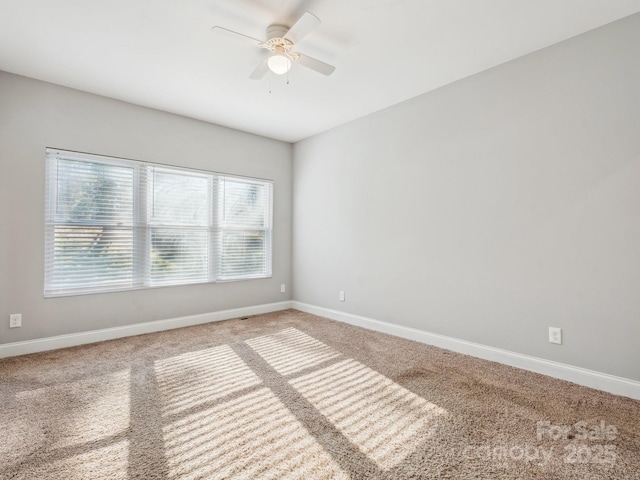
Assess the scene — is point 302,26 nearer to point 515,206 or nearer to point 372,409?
point 515,206

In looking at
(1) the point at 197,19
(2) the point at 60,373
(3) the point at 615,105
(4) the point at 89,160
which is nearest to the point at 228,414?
(2) the point at 60,373

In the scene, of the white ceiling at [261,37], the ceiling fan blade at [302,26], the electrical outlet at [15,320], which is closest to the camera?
the ceiling fan blade at [302,26]

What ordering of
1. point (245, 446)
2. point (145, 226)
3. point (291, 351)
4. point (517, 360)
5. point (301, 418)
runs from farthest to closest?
1. point (145, 226)
2. point (291, 351)
3. point (517, 360)
4. point (301, 418)
5. point (245, 446)

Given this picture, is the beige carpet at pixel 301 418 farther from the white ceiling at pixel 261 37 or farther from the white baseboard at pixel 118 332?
the white ceiling at pixel 261 37

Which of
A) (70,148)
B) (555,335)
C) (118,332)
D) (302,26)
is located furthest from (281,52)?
(118,332)

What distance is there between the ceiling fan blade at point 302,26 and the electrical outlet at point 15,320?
3457mm

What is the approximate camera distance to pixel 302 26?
2094mm

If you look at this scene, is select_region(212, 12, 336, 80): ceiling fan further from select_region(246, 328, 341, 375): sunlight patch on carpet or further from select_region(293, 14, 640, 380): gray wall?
select_region(246, 328, 341, 375): sunlight patch on carpet

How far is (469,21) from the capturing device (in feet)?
7.59

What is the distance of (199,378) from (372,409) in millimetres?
1368

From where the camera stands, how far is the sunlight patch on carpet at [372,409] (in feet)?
5.59

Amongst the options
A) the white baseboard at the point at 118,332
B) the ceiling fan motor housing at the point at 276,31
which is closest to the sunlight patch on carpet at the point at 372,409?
the white baseboard at the point at 118,332

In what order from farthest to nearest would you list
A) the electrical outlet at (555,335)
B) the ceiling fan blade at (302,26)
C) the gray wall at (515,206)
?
the electrical outlet at (555,335) → the gray wall at (515,206) → the ceiling fan blade at (302,26)

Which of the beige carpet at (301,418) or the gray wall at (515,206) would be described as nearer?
the beige carpet at (301,418)
